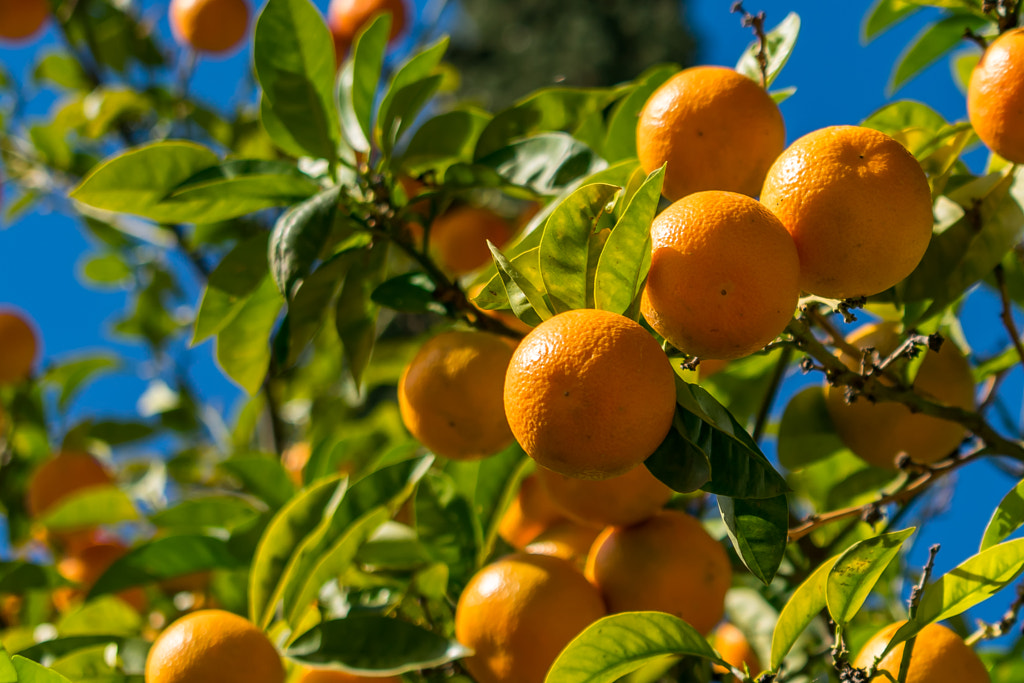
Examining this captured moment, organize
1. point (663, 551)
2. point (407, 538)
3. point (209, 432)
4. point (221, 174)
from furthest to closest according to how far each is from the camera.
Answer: point (209, 432) < point (407, 538) < point (221, 174) < point (663, 551)

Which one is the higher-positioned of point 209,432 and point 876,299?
point 876,299

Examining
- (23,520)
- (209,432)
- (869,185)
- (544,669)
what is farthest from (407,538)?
(209,432)

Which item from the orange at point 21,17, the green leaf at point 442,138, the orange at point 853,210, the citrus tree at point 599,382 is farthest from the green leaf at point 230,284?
the orange at point 21,17

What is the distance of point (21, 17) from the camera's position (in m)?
2.20

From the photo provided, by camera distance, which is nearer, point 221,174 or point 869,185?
point 869,185

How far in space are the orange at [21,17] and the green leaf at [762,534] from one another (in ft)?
7.00

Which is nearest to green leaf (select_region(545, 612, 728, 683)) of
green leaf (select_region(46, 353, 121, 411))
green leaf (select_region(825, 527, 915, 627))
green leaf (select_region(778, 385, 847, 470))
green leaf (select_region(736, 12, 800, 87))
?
green leaf (select_region(825, 527, 915, 627))

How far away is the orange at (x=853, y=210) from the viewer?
2.52 ft

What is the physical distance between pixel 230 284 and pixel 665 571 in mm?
635

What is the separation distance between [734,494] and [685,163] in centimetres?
34

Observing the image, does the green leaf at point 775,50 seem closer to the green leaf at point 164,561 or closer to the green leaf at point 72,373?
the green leaf at point 164,561

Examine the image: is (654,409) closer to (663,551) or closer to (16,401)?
(663,551)

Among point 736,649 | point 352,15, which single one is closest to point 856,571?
point 736,649

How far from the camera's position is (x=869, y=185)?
2.55 ft
